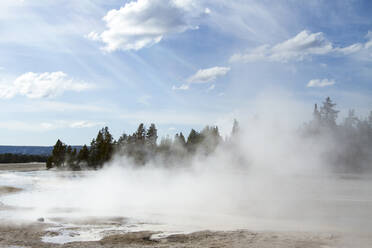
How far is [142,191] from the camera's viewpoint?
914 inches

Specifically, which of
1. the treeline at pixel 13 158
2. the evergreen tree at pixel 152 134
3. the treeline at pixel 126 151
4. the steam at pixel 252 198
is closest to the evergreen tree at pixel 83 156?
the treeline at pixel 126 151

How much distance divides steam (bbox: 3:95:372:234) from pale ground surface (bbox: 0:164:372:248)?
40.8 inches

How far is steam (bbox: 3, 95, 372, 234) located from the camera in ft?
44.1

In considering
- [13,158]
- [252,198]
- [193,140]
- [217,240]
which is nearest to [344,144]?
[252,198]

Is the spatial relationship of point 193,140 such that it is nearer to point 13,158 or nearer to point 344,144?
point 344,144

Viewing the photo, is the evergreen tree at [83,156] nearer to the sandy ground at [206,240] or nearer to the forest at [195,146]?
the forest at [195,146]

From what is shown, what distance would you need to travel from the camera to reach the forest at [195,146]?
34625 mm

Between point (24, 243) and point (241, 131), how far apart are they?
2085cm

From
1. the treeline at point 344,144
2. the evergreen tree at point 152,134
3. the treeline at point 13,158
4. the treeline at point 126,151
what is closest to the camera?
the treeline at point 344,144

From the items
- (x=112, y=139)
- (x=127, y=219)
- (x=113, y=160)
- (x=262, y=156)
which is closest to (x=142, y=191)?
(x=127, y=219)

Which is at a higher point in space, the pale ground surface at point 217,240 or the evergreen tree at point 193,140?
the evergreen tree at point 193,140

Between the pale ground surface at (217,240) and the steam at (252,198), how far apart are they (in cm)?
104

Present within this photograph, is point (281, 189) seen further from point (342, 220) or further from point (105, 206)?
point (105, 206)

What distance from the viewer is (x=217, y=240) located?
1034 cm
